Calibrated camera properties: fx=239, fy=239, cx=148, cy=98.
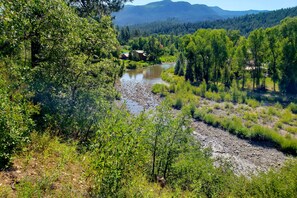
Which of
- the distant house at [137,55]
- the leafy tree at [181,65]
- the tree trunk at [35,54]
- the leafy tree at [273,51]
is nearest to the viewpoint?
the tree trunk at [35,54]

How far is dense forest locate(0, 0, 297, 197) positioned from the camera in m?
4.54

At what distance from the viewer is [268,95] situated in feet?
98.7

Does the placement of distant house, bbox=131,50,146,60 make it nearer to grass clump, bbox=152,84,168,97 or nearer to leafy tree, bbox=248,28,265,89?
grass clump, bbox=152,84,168,97

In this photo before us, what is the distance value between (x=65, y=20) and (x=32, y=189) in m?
4.06

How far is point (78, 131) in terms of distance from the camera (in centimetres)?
788

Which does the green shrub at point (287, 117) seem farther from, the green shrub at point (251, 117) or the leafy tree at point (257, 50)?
the leafy tree at point (257, 50)

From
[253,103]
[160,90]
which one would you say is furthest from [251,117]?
[160,90]

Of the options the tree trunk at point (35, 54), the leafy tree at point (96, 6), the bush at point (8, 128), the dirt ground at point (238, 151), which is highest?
the leafy tree at point (96, 6)

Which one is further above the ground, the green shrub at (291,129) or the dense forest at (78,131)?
the dense forest at (78,131)

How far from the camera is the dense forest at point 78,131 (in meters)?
4.54

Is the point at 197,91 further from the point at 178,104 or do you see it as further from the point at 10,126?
the point at 10,126

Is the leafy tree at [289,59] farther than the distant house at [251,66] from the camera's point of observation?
No

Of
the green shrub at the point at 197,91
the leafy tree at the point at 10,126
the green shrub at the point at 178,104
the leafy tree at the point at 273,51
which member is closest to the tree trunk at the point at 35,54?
the leafy tree at the point at 10,126

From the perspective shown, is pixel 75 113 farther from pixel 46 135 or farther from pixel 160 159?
pixel 160 159
